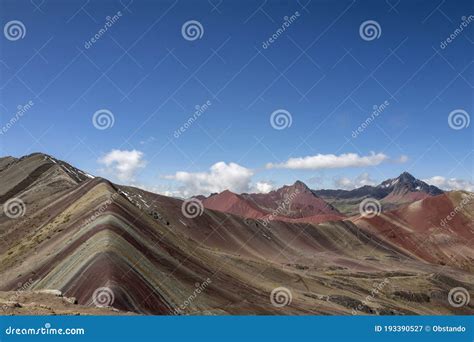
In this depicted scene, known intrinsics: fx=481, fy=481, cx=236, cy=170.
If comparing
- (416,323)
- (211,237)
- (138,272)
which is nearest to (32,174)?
(211,237)

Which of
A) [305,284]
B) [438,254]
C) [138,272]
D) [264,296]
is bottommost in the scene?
[138,272]

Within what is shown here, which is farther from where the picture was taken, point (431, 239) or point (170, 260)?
point (431, 239)

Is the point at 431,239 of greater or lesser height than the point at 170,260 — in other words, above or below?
above

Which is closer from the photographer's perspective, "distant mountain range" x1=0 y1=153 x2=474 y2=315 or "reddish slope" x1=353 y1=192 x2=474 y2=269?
"distant mountain range" x1=0 y1=153 x2=474 y2=315

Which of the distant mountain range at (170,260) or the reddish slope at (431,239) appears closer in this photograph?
the distant mountain range at (170,260)

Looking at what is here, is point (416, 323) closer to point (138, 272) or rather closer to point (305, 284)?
point (138, 272)

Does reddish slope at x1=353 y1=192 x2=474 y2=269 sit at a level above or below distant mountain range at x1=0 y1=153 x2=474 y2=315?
Result: above

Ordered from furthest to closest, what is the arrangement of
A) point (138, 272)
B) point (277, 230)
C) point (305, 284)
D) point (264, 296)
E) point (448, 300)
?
point (277, 230) → point (448, 300) → point (305, 284) → point (264, 296) → point (138, 272)

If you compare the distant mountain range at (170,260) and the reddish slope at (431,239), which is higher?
the reddish slope at (431,239)
